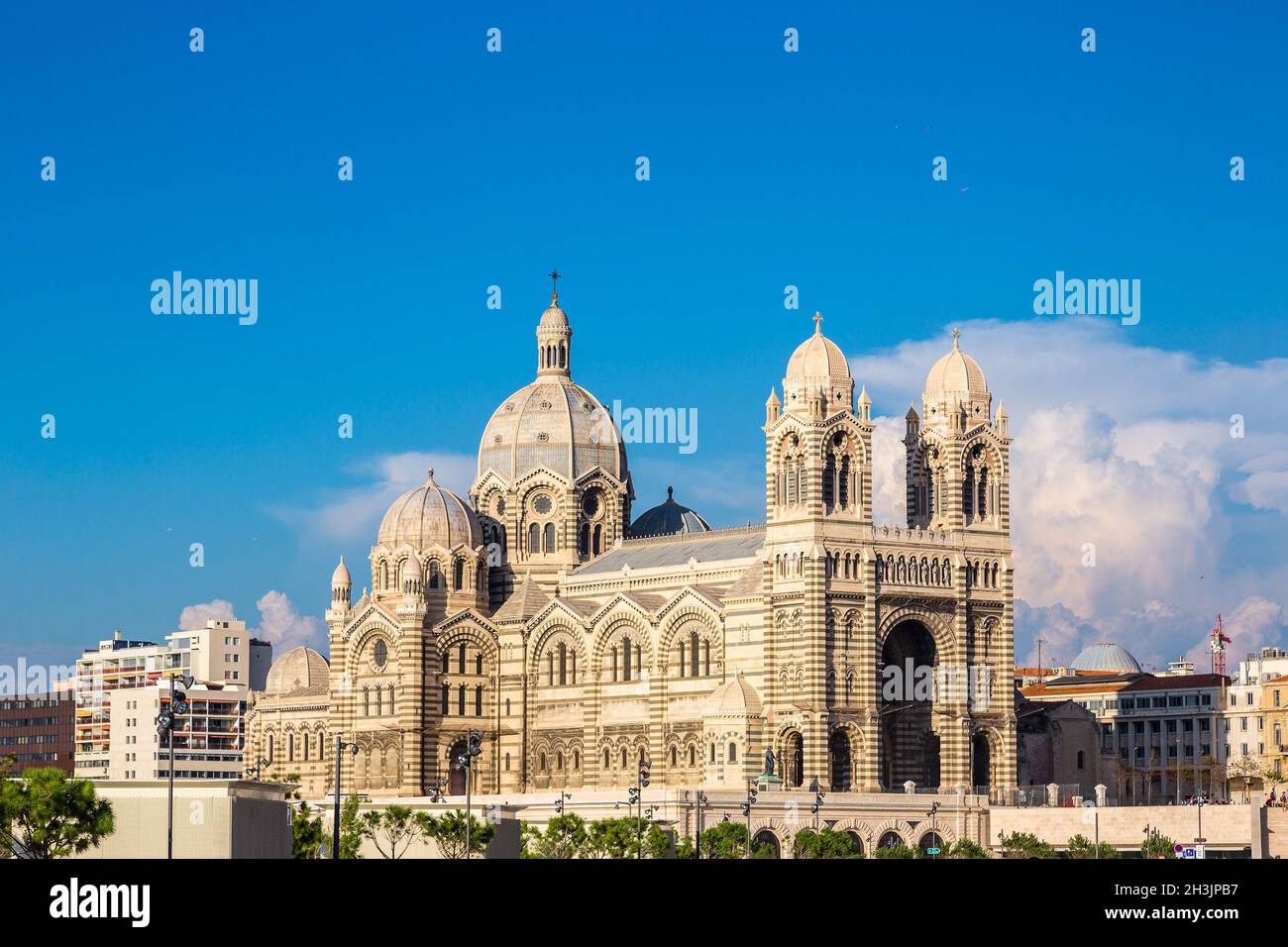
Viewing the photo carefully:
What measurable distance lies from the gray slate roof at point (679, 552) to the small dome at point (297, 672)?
2661cm

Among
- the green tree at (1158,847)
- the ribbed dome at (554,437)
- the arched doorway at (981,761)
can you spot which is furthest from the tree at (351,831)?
the ribbed dome at (554,437)

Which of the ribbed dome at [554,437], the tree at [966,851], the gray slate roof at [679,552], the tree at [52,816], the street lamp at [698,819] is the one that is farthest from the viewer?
the ribbed dome at [554,437]

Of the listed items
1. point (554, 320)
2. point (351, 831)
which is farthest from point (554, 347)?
point (351, 831)

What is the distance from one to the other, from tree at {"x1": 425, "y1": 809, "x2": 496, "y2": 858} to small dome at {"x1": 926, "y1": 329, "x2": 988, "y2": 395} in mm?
44300

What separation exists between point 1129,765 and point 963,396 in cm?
5212

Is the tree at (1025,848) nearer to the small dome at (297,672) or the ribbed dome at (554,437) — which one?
the ribbed dome at (554,437)

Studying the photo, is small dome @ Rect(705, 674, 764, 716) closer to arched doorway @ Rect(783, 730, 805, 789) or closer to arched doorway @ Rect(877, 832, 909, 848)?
arched doorway @ Rect(783, 730, 805, 789)

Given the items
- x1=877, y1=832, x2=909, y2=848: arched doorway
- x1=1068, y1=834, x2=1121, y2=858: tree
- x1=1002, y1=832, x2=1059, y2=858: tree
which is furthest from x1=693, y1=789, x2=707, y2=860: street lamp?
x1=1068, y1=834, x2=1121, y2=858: tree

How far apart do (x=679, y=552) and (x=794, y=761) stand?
19.0m

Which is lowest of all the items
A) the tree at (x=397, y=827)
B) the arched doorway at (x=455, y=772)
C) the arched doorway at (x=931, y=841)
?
the arched doorway at (x=931, y=841)

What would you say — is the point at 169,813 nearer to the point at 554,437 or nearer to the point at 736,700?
the point at 736,700

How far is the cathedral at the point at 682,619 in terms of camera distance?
138 meters

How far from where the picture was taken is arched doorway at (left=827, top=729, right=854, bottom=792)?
5413 inches
